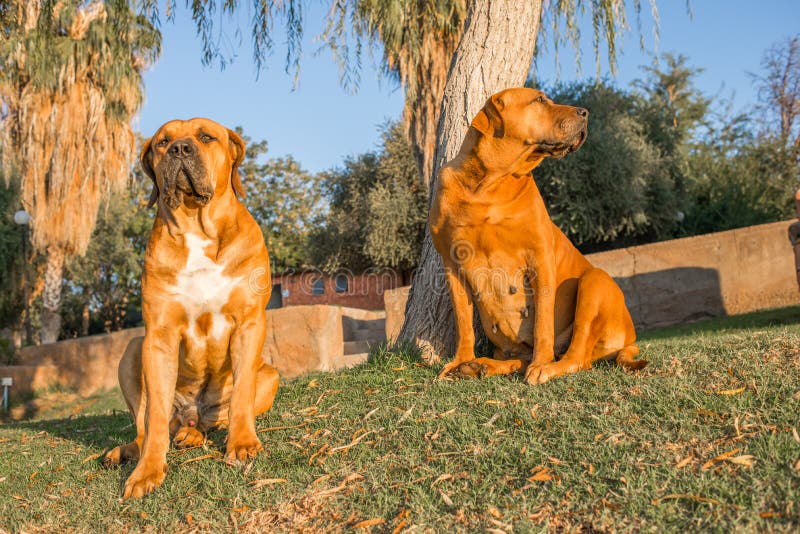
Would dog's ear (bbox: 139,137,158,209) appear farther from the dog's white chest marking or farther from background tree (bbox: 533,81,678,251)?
background tree (bbox: 533,81,678,251)

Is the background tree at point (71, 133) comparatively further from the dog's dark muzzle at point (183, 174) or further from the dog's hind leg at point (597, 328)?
the dog's hind leg at point (597, 328)

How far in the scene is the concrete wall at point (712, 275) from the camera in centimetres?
948

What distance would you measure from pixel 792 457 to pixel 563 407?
104cm

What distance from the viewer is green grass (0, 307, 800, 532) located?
2229 millimetres

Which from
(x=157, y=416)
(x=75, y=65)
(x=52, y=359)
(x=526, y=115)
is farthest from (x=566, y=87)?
(x=157, y=416)

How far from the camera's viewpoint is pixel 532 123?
12.5ft

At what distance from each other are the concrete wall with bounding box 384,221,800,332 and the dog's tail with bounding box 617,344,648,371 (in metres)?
5.54

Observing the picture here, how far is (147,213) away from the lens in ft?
94.0

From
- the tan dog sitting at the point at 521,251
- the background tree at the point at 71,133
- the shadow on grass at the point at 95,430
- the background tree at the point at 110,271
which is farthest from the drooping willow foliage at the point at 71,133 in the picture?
the tan dog sitting at the point at 521,251

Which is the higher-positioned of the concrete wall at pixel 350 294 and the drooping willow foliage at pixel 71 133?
the drooping willow foliage at pixel 71 133

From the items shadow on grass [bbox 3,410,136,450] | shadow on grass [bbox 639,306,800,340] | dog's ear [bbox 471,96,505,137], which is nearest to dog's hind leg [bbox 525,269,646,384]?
dog's ear [bbox 471,96,505,137]

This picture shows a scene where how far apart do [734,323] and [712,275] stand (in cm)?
128

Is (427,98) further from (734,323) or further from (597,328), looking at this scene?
(597,328)

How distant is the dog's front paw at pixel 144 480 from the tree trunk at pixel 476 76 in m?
2.32
